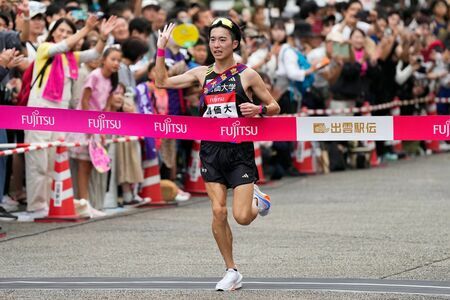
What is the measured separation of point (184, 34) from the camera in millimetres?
18219

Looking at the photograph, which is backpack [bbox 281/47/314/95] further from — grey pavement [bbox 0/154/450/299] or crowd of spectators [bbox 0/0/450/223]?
grey pavement [bbox 0/154/450/299]

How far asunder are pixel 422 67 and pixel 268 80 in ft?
24.2

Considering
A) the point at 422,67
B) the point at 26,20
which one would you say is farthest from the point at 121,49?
the point at 422,67

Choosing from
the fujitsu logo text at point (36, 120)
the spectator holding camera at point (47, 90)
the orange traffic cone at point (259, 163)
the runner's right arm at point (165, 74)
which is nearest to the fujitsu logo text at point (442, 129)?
the runner's right arm at point (165, 74)

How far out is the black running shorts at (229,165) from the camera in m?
10.6

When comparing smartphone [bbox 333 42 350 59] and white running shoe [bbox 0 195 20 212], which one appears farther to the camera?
smartphone [bbox 333 42 350 59]

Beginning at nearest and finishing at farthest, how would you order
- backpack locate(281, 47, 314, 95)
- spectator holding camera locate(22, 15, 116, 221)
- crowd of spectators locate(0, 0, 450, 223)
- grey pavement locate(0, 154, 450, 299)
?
grey pavement locate(0, 154, 450, 299), spectator holding camera locate(22, 15, 116, 221), crowd of spectators locate(0, 0, 450, 223), backpack locate(281, 47, 314, 95)

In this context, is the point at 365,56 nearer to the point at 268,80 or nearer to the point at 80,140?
the point at 268,80

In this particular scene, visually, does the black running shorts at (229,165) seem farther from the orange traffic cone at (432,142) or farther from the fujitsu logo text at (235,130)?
the orange traffic cone at (432,142)

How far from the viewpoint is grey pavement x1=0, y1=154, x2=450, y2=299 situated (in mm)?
10977

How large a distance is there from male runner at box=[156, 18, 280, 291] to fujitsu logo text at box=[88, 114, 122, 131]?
68 cm

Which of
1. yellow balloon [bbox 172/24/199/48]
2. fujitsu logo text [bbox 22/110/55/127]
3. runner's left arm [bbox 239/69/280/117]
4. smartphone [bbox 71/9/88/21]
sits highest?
smartphone [bbox 71/9/88/21]

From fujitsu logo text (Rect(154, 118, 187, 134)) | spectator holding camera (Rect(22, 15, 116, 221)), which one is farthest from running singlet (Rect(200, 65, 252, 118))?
spectator holding camera (Rect(22, 15, 116, 221))

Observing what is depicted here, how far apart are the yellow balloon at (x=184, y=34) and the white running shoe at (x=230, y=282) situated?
823cm
